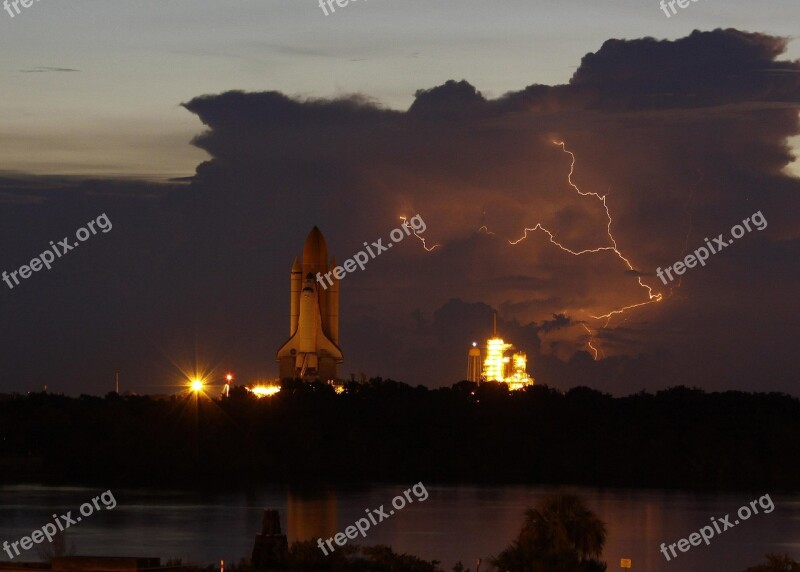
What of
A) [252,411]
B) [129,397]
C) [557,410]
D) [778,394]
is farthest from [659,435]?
[129,397]

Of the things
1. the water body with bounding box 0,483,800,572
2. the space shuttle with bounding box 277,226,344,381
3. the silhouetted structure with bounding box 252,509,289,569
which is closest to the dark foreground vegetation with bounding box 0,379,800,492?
the space shuttle with bounding box 277,226,344,381

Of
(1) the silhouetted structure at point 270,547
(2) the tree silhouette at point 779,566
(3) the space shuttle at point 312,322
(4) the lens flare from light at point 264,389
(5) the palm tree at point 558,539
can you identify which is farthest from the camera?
(3) the space shuttle at point 312,322

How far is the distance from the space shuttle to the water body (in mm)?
35267

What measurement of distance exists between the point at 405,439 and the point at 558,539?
83460 mm

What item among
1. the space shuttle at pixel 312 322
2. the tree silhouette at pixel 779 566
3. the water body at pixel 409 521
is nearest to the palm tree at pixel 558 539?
the tree silhouette at pixel 779 566

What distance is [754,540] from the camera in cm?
7750

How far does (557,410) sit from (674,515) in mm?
43559

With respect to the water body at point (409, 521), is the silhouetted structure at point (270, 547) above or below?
below

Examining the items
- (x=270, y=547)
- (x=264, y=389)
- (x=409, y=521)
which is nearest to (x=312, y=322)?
(x=264, y=389)

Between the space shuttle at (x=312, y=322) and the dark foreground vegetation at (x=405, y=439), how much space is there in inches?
317

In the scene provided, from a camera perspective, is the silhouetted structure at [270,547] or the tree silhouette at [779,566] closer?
the tree silhouette at [779,566]

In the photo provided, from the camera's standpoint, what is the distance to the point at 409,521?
8262 centimetres

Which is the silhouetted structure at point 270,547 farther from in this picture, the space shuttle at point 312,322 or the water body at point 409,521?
the space shuttle at point 312,322

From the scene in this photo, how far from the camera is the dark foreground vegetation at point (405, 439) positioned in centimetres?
11956
